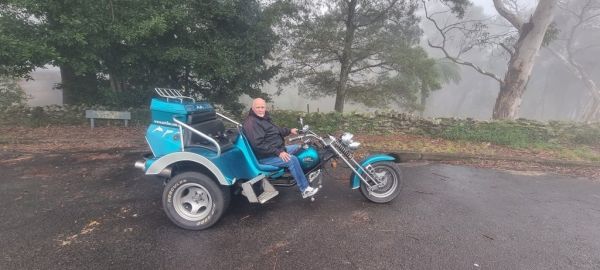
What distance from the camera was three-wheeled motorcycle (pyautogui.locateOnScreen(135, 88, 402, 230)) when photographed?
381cm

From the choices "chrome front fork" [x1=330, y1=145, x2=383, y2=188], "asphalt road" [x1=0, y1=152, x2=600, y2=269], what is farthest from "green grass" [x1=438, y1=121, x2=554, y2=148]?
"chrome front fork" [x1=330, y1=145, x2=383, y2=188]

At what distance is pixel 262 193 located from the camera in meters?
4.21

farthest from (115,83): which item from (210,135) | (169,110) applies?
(210,135)

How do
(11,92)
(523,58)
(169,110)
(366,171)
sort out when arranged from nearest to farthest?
(169,110) < (366,171) < (523,58) < (11,92)

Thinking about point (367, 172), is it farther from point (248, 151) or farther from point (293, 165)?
point (248, 151)

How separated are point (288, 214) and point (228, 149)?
1173mm

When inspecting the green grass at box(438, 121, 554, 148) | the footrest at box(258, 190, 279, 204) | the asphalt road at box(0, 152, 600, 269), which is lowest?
the asphalt road at box(0, 152, 600, 269)

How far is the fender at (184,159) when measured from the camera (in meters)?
3.74

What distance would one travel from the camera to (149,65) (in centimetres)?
1016

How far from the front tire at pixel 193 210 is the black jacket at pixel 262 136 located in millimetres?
640

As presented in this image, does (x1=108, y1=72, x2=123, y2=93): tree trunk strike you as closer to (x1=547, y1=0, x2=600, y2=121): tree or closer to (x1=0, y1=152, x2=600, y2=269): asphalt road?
(x1=0, y1=152, x2=600, y2=269): asphalt road

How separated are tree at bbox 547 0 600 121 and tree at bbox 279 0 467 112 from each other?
18.3 metres

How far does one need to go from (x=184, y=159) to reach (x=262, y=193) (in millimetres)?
1080

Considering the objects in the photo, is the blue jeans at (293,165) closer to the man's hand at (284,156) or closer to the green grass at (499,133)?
the man's hand at (284,156)
